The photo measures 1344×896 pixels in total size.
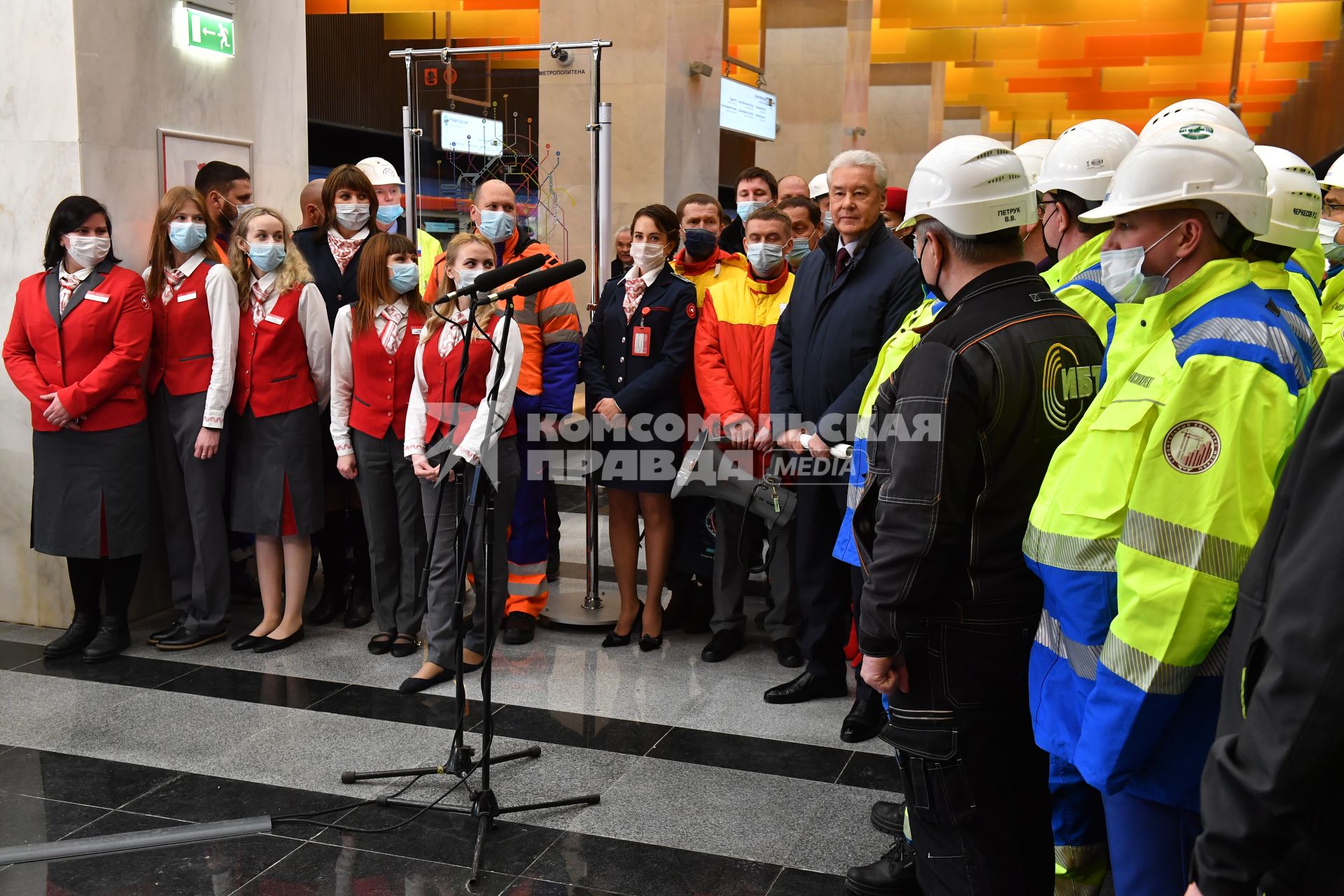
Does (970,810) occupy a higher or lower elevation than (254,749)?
higher

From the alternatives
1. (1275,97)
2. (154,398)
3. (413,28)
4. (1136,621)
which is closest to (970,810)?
(1136,621)

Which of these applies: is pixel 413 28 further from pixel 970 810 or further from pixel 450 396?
pixel 970 810

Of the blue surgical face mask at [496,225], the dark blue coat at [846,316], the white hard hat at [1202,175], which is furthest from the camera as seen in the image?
the blue surgical face mask at [496,225]

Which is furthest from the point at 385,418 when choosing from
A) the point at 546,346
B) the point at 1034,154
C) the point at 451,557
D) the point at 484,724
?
the point at 1034,154

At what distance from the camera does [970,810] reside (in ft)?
6.68

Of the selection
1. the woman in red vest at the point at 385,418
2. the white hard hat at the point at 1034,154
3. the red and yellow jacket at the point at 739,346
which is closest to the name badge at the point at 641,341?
the red and yellow jacket at the point at 739,346

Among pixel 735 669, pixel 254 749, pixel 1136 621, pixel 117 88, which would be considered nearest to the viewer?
pixel 1136 621

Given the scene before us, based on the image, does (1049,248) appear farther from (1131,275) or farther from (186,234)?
(186,234)

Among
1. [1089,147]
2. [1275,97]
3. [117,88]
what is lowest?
[1089,147]

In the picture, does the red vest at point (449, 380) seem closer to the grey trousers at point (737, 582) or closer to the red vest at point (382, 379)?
the red vest at point (382, 379)

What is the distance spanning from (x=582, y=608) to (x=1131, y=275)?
3446 mm

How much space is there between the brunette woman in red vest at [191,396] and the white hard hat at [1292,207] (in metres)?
3.62

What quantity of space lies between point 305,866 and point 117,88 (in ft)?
11.1

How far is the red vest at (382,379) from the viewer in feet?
13.9
